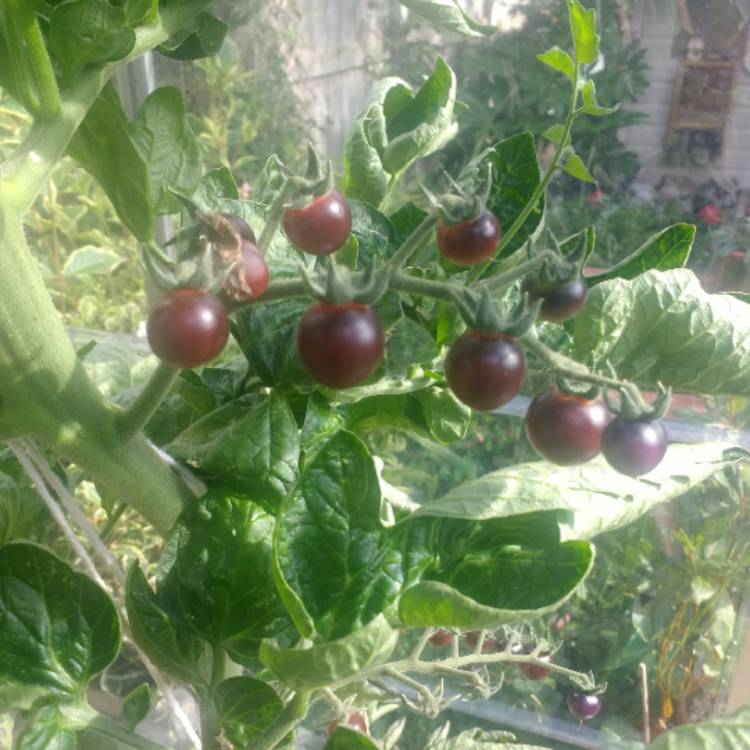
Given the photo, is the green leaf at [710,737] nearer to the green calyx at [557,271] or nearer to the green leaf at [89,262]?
the green calyx at [557,271]

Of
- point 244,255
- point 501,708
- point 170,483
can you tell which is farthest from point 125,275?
point 244,255

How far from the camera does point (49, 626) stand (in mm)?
378

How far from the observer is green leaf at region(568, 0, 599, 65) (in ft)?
1.07

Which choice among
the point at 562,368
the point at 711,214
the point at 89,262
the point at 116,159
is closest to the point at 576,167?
the point at 562,368

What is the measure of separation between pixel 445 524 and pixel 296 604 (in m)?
0.09

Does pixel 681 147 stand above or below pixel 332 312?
below

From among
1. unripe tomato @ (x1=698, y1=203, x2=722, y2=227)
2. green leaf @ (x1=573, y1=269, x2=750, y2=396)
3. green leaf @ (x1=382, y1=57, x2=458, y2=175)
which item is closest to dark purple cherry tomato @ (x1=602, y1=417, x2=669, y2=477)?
green leaf @ (x1=573, y1=269, x2=750, y2=396)

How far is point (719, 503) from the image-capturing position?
3.22 ft

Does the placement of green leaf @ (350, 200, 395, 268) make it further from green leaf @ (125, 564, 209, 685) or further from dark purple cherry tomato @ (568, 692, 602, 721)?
dark purple cherry tomato @ (568, 692, 602, 721)

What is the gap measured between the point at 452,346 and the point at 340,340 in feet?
0.14

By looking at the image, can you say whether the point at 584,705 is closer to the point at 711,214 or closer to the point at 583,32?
the point at 583,32

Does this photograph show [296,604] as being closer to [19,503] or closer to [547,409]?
[547,409]

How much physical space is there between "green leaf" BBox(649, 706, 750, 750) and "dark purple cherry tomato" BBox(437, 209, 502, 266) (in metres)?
0.25

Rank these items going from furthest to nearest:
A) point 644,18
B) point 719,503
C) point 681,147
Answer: point 681,147 < point 644,18 < point 719,503
